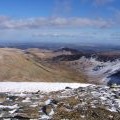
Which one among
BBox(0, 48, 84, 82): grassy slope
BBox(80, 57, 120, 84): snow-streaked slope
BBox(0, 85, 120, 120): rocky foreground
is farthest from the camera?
BBox(80, 57, 120, 84): snow-streaked slope

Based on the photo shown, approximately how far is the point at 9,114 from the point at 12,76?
44739 millimetres

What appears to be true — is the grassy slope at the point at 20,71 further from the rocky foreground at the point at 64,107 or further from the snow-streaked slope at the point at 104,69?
the rocky foreground at the point at 64,107

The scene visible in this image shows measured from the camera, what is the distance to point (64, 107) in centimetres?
2212

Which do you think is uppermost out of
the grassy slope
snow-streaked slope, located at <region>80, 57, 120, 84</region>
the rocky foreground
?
the rocky foreground

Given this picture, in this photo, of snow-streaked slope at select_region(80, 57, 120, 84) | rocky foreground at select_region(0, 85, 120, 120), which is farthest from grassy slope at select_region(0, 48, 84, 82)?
rocky foreground at select_region(0, 85, 120, 120)

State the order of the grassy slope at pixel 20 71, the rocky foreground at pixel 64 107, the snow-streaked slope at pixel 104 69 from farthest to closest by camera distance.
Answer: the snow-streaked slope at pixel 104 69 < the grassy slope at pixel 20 71 < the rocky foreground at pixel 64 107

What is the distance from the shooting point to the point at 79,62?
143 m

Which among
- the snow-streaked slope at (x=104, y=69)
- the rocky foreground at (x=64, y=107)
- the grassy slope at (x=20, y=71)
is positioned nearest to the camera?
the rocky foreground at (x=64, y=107)

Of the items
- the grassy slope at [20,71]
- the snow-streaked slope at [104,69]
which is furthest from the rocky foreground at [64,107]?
the snow-streaked slope at [104,69]

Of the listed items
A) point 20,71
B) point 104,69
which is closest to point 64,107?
point 20,71

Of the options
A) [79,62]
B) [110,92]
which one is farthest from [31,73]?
[79,62]

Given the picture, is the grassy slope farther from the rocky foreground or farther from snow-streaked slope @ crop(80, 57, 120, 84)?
the rocky foreground

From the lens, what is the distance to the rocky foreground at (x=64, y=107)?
20219 millimetres

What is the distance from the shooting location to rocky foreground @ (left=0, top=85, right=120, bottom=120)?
20.2 m
